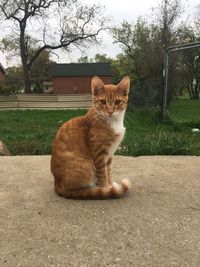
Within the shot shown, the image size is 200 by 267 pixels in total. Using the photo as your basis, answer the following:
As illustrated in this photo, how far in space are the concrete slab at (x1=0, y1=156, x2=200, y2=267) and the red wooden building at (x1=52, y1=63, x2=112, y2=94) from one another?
2764cm

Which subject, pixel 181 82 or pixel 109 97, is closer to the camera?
pixel 109 97

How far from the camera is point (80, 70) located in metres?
34.0

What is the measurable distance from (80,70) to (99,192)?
3134cm

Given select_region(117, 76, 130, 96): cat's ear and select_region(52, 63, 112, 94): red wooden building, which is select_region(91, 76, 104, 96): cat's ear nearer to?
select_region(117, 76, 130, 96): cat's ear

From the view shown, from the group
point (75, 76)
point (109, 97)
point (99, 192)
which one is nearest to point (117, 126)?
point (109, 97)

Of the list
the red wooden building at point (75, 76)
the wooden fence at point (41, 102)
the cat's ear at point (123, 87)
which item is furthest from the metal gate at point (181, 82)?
the red wooden building at point (75, 76)

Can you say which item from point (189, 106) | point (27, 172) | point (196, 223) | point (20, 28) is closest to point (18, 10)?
point (20, 28)

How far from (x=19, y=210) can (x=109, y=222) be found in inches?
31.7

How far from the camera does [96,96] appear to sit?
11.1 ft

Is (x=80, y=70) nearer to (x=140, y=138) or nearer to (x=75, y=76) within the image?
(x=75, y=76)

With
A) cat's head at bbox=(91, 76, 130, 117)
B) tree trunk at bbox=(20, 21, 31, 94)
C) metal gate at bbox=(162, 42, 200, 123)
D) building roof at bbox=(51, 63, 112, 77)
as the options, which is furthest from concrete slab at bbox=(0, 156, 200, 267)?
building roof at bbox=(51, 63, 112, 77)

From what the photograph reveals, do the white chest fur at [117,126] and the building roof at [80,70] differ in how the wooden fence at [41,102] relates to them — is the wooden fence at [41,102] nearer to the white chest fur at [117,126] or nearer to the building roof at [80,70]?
the white chest fur at [117,126]

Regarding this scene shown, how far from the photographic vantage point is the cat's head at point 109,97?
3.30 m

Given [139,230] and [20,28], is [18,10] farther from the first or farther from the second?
[139,230]
